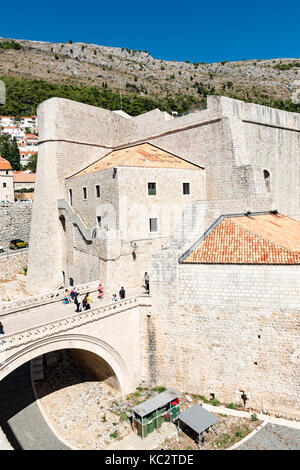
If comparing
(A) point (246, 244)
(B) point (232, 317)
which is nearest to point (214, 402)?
(B) point (232, 317)

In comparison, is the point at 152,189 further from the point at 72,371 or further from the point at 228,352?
the point at 72,371

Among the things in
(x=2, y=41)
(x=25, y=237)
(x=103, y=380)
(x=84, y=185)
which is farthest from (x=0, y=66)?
(x=103, y=380)

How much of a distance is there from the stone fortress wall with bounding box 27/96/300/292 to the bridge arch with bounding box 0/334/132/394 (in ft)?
30.2

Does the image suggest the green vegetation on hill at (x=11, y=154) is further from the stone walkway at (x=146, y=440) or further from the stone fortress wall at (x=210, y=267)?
the stone walkway at (x=146, y=440)

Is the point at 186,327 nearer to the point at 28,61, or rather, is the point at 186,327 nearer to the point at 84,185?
the point at 84,185

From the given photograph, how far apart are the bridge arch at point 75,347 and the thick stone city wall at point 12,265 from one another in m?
17.4

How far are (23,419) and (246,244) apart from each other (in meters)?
13.4

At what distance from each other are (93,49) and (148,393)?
17214 centimetres

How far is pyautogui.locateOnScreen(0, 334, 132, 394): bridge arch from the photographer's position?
11.3 metres

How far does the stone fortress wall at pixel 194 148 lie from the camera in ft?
65.5

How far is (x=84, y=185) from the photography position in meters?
21.5

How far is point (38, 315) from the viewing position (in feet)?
47.9

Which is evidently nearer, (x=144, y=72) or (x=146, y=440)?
(x=146, y=440)

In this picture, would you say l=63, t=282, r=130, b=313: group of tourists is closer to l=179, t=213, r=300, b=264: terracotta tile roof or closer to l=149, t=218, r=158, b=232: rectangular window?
l=179, t=213, r=300, b=264: terracotta tile roof
